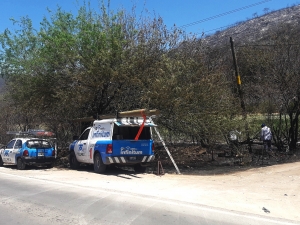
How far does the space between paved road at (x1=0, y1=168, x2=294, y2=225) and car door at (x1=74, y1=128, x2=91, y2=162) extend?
4.56 m

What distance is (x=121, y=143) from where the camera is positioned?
14.2 m

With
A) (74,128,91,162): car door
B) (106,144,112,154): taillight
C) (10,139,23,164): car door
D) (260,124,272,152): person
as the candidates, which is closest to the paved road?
(106,144,112,154): taillight

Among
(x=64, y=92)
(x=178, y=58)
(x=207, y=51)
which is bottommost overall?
(x=64, y=92)

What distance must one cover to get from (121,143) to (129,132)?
633 mm

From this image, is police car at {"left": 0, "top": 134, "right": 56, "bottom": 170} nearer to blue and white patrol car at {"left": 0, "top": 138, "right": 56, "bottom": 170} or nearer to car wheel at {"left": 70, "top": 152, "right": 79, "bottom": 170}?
blue and white patrol car at {"left": 0, "top": 138, "right": 56, "bottom": 170}

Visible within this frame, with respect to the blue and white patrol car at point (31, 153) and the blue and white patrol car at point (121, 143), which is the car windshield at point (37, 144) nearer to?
the blue and white patrol car at point (31, 153)

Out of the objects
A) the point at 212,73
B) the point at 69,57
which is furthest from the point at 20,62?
the point at 212,73

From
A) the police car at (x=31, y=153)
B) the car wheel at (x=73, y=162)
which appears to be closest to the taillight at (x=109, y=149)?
Result: the car wheel at (x=73, y=162)

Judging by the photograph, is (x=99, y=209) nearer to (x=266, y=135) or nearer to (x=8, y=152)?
(x=8, y=152)

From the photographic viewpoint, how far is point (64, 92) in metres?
17.4

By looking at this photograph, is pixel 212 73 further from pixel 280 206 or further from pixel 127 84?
pixel 280 206

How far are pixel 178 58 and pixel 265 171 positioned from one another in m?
6.35

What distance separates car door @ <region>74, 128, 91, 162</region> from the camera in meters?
15.9

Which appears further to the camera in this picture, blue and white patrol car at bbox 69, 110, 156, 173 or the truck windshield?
the truck windshield
